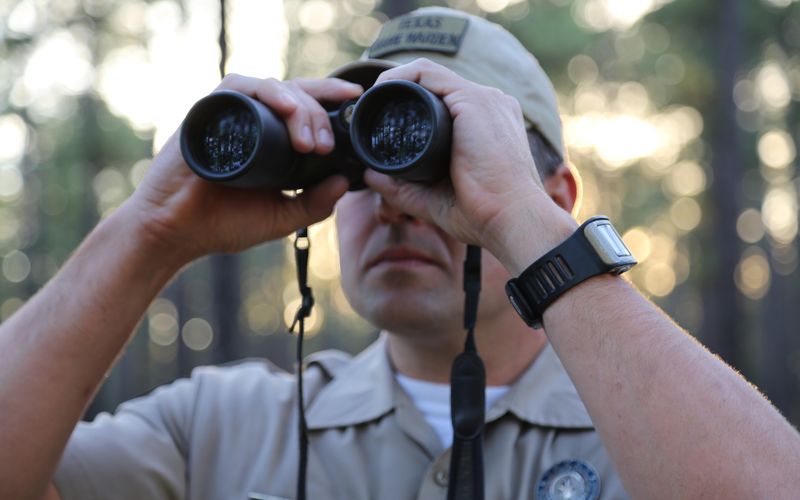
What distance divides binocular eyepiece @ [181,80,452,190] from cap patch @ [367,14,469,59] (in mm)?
441

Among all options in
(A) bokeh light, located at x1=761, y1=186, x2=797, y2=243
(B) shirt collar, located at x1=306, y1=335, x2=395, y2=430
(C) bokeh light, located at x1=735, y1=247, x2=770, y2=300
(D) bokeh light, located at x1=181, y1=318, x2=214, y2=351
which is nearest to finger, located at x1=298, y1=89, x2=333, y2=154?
(B) shirt collar, located at x1=306, y1=335, x2=395, y2=430

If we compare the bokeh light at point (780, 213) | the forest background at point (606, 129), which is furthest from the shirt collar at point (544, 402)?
the bokeh light at point (780, 213)

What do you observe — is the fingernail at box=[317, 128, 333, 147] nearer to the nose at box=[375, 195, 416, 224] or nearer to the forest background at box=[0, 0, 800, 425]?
the nose at box=[375, 195, 416, 224]

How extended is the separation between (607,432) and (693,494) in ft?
0.61

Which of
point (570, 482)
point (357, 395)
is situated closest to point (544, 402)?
point (570, 482)

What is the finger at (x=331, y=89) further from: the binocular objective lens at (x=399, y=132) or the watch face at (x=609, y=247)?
the watch face at (x=609, y=247)

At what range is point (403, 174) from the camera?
2006mm

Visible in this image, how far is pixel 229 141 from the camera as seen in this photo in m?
2.14

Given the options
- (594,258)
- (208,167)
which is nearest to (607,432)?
(594,258)

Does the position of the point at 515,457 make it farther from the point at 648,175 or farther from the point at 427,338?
the point at 648,175

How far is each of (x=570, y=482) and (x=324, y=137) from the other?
0.95 m

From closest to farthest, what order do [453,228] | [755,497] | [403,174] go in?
1. [755,497]
2. [403,174]
3. [453,228]

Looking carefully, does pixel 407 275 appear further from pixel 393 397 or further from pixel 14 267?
pixel 14 267

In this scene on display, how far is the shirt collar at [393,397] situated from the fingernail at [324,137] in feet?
2.29
